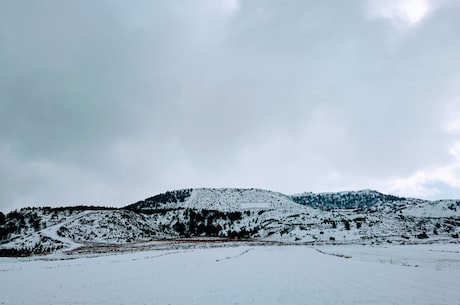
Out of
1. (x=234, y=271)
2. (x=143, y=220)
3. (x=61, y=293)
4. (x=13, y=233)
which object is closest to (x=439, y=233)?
(x=234, y=271)

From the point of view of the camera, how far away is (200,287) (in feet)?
67.1

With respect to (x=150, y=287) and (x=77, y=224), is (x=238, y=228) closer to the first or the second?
(x=77, y=224)

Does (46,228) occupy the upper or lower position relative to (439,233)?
upper

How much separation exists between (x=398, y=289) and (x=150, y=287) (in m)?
13.9

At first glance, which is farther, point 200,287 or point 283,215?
point 283,215

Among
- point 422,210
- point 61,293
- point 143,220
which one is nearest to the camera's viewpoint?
point 61,293

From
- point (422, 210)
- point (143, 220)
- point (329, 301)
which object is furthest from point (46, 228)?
point (422, 210)

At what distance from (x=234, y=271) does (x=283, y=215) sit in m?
106

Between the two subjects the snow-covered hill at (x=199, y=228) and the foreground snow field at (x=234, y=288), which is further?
the snow-covered hill at (x=199, y=228)

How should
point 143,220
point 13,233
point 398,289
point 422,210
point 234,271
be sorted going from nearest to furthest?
1. point 398,289
2. point 234,271
3. point 13,233
4. point 143,220
5. point 422,210

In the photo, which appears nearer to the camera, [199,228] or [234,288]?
[234,288]

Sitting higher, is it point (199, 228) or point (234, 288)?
point (199, 228)

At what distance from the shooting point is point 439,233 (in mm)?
78812

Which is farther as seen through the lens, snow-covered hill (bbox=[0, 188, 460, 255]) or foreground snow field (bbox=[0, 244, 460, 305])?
snow-covered hill (bbox=[0, 188, 460, 255])
